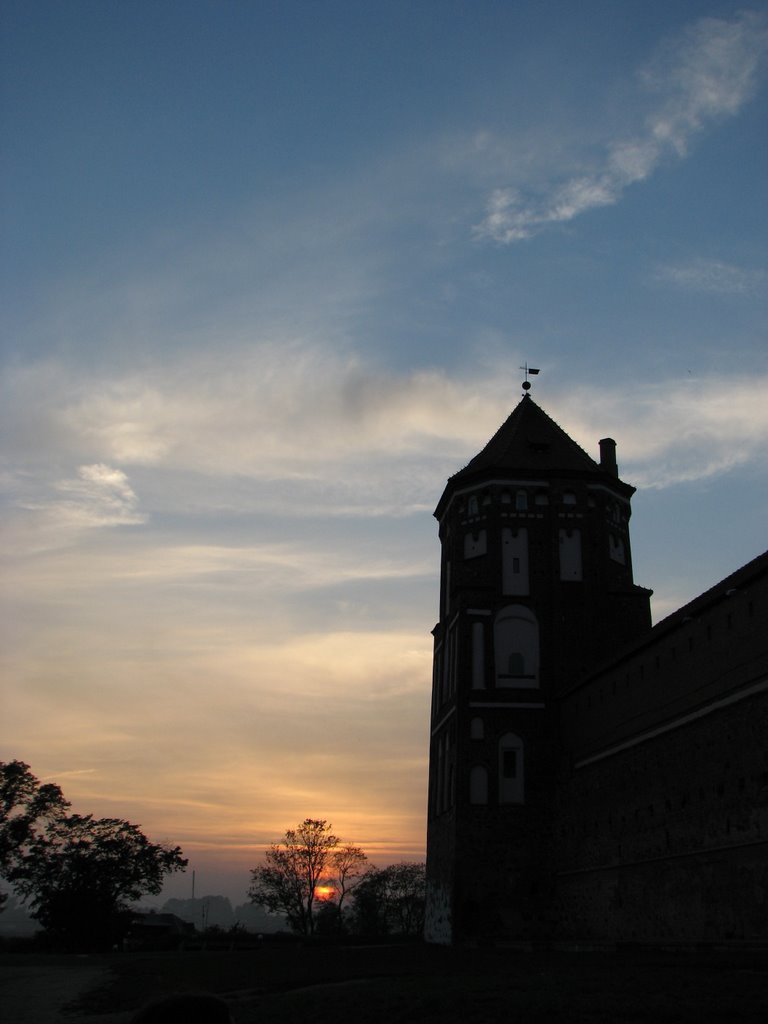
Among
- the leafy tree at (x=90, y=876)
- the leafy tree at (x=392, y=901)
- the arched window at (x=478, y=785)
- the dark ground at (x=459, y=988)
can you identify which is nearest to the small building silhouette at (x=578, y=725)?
the arched window at (x=478, y=785)

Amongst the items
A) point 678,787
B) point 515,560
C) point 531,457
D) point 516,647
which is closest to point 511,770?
point 516,647

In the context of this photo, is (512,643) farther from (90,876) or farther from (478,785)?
(90,876)

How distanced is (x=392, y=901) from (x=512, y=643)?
5079cm

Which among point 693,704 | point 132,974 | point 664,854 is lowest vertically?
point 132,974

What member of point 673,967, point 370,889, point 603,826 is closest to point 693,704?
point 603,826

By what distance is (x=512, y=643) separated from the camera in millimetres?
39906

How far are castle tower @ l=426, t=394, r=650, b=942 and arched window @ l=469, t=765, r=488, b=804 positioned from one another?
48 millimetres

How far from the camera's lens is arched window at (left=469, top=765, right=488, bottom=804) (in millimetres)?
37341

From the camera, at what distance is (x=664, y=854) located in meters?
27.0

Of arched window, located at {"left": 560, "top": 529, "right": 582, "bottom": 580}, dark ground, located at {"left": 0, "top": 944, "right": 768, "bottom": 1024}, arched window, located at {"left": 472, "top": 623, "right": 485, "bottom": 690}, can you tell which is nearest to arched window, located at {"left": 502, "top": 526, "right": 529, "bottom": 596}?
arched window, located at {"left": 560, "top": 529, "right": 582, "bottom": 580}

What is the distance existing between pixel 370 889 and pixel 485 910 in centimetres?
5224

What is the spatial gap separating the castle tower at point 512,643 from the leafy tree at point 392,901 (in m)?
41.3

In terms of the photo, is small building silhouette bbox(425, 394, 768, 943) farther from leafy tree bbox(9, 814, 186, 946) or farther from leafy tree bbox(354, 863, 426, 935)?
leafy tree bbox(354, 863, 426, 935)

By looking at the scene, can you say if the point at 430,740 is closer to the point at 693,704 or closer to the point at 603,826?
the point at 603,826
